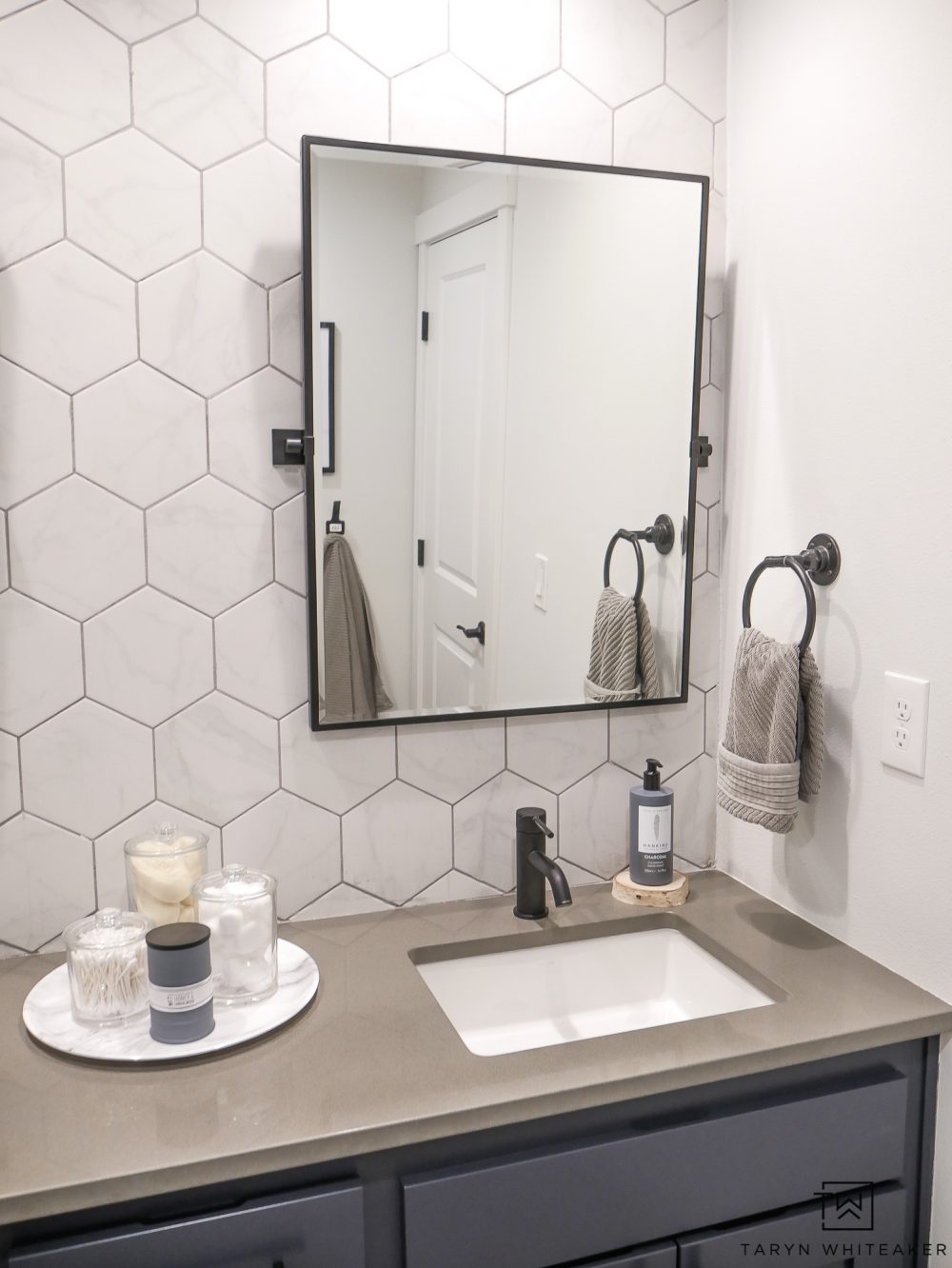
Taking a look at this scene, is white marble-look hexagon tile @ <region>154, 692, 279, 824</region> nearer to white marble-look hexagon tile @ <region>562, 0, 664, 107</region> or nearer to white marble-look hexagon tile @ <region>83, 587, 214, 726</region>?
white marble-look hexagon tile @ <region>83, 587, 214, 726</region>

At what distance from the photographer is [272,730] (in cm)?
144

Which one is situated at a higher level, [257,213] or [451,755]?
[257,213]

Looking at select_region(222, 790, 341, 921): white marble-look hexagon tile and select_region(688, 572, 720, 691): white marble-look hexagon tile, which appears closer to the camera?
select_region(222, 790, 341, 921): white marble-look hexagon tile

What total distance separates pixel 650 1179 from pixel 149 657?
86 cm

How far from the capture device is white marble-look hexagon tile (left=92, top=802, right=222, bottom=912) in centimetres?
138

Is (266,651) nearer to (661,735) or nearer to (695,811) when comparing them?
(661,735)

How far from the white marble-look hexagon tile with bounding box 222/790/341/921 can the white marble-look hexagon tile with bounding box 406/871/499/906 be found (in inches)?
5.2

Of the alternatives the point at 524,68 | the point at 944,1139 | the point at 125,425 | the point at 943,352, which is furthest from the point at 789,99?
the point at 944,1139

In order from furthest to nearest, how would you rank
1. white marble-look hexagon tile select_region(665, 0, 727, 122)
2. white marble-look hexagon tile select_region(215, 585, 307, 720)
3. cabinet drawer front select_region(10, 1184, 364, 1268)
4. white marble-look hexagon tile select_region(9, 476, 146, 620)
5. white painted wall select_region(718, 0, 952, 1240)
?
1. white marble-look hexagon tile select_region(665, 0, 727, 122)
2. white marble-look hexagon tile select_region(215, 585, 307, 720)
3. white marble-look hexagon tile select_region(9, 476, 146, 620)
4. white painted wall select_region(718, 0, 952, 1240)
5. cabinet drawer front select_region(10, 1184, 364, 1268)

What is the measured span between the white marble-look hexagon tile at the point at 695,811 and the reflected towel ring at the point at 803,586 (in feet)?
1.11

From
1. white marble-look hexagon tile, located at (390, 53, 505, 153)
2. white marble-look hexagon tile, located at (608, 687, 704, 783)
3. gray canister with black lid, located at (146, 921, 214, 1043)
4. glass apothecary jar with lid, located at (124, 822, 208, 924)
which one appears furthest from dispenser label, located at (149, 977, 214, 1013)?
white marble-look hexagon tile, located at (390, 53, 505, 153)

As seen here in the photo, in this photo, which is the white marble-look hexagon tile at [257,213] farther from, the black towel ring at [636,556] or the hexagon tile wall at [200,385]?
the black towel ring at [636,556]

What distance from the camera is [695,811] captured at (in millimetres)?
1669

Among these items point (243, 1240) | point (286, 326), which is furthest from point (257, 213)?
point (243, 1240)
